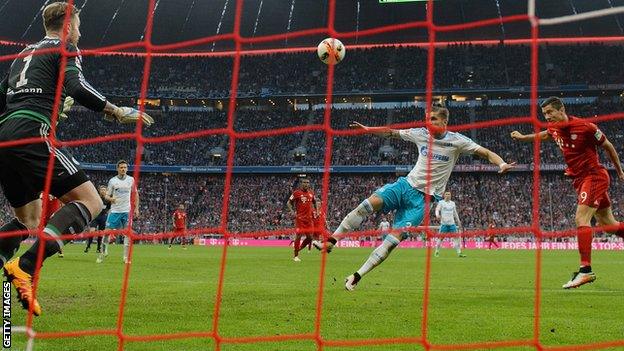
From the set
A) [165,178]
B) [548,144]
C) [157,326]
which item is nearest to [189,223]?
[165,178]

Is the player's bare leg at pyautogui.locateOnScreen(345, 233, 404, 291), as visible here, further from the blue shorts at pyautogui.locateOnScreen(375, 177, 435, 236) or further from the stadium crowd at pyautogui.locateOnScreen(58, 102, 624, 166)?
the stadium crowd at pyautogui.locateOnScreen(58, 102, 624, 166)

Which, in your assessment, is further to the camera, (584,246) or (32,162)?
(584,246)

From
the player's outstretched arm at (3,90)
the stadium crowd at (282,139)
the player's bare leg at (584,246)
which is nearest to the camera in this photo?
the player's outstretched arm at (3,90)

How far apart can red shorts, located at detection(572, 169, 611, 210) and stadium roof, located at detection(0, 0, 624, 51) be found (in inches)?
1099

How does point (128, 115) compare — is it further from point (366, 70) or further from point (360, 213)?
point (366, 70)

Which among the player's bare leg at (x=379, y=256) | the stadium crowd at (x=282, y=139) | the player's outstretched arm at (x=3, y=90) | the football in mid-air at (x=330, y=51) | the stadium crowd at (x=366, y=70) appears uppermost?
the stadium crowd at (x=366, y=70)

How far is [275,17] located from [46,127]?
33.0 m

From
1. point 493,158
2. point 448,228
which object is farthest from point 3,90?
point 448,228

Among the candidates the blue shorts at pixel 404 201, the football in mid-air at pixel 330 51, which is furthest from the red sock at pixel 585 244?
the football in mid-air at pixel 330 51

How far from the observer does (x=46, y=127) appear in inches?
180

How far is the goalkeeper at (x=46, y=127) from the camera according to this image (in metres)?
4.44

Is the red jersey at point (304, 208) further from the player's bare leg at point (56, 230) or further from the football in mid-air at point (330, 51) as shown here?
the player's bare leg at point (56, 230)

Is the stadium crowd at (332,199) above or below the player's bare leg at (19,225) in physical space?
above

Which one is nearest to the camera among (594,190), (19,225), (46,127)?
(46,127)
